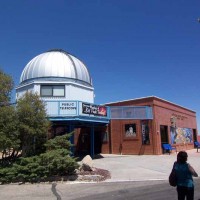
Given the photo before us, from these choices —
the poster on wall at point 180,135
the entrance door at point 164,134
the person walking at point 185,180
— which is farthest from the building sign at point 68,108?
the person walking at point 185,180

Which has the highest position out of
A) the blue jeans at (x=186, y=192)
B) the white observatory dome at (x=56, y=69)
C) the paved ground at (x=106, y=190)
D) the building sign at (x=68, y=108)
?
the white observatory dome at (x=56, y=69)

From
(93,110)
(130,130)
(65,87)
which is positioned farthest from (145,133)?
(65,87)

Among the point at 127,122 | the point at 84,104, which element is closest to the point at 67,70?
the point at 84,104

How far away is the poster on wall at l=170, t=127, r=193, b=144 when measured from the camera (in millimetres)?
→ 30453

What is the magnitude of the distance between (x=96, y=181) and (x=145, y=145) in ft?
44.6

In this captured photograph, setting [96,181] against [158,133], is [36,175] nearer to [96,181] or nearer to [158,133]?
[96,181]

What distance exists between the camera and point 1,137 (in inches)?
545

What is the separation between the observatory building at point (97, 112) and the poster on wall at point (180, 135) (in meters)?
0.12

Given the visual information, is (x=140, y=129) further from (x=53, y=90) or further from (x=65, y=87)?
(x=53, y=90)

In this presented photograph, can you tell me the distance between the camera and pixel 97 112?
22.5m

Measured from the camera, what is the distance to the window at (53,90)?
80.1 ft

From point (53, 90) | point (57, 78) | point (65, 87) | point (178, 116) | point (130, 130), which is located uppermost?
point (57, 78)

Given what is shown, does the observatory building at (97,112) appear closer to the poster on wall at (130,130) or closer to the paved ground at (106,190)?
the poster on wall at (130,130)

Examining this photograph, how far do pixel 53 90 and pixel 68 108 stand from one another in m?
4.32
